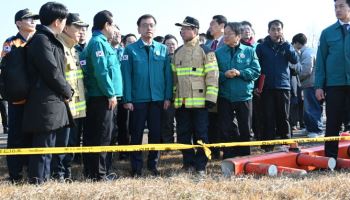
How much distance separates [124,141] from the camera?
7949mm

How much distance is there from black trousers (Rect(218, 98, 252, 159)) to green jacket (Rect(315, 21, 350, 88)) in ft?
3.67

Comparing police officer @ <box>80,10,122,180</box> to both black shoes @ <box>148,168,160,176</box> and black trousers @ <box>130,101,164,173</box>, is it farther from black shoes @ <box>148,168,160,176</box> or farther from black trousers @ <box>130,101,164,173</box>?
black shoes @ <box>148,168,160,176</box>

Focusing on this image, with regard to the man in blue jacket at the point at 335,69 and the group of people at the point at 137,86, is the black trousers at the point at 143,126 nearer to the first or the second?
the group of people at the point at 137,86

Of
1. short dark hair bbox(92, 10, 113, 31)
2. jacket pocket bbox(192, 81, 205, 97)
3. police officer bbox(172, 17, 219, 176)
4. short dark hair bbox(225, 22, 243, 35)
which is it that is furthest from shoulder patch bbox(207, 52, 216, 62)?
short dark hair bbox(92, 10, 113, 31)

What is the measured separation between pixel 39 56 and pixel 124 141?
140 inches

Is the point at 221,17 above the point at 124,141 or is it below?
above

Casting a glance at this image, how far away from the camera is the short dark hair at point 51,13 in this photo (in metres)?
4.93

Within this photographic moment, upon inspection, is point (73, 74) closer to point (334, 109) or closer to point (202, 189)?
point (202, 189)

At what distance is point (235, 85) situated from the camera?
6.71 meters

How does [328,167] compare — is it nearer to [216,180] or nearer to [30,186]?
[216,180]

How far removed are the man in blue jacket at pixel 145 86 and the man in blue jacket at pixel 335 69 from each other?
2.05 metres

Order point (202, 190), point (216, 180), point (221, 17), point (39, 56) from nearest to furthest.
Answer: point (202, 190) → point (39, 56) → point (216, 180) → point (221, 17)

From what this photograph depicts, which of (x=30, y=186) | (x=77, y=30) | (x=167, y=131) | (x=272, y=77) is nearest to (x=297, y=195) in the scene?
(x=30, y=186)

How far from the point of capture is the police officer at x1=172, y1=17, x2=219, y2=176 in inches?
247
